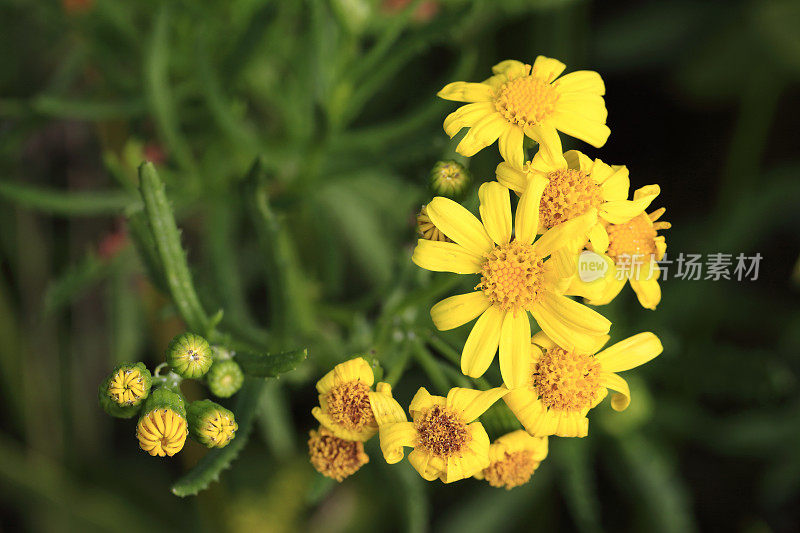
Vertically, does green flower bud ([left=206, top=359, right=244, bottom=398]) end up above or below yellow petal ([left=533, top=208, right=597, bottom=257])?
below

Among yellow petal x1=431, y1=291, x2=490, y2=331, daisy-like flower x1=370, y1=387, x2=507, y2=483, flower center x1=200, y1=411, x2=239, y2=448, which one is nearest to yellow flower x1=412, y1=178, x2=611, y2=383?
yellow petal x1=431, y1=291, x2=490, y2=331

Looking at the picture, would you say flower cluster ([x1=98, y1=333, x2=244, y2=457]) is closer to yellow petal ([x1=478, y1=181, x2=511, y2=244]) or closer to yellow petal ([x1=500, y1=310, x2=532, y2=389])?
yellow petal ([x1=500, y1=310, x2=532, y2=389])

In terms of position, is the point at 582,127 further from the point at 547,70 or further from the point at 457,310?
the point at 457,310

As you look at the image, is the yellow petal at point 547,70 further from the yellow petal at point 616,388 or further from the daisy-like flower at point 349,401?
the daisy-like flower at point 349,401

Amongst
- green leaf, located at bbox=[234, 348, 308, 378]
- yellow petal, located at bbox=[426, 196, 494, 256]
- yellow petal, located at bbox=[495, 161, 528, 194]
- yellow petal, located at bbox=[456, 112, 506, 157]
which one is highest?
yellow petal, located at bbox=[456, 112, 506, 157]

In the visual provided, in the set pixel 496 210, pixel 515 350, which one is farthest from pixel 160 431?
pixel 496 210
